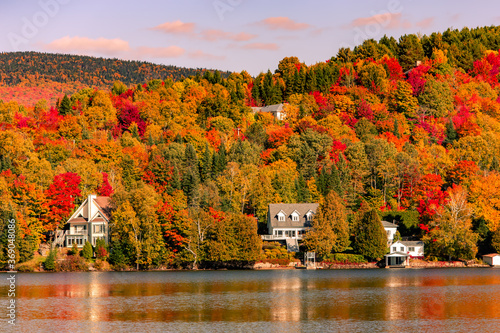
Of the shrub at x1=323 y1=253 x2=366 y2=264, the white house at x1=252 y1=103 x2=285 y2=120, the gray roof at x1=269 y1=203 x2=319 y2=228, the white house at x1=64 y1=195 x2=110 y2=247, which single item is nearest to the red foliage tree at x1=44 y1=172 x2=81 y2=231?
the white house at x1=64 y1=195 x2=110 y2=247

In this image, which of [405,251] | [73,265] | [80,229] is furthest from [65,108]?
[405,251]

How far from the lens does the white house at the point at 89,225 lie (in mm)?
108125

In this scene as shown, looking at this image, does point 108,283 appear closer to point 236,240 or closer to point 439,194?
point 236,240

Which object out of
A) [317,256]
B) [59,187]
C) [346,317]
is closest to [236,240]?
[317,256]

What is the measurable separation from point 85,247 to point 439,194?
5607 centimetres

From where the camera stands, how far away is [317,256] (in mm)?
100188

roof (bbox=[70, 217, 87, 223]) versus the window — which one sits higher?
roof (bbox=[70, 217, 87, 223])

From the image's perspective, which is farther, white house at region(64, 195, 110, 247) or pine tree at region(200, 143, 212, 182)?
pine tree at region(200, 143, 212, 182)

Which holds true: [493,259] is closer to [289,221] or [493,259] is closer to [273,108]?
[289,221]

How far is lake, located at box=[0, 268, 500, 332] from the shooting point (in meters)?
49.1

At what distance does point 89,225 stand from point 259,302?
178 feet

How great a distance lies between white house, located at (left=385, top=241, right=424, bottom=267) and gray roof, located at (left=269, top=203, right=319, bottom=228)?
14373mm

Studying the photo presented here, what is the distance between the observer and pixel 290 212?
113 m

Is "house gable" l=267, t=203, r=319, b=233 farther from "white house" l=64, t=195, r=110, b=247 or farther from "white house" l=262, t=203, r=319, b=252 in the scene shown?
"white house" l=64, t=195, r=110, b=247
